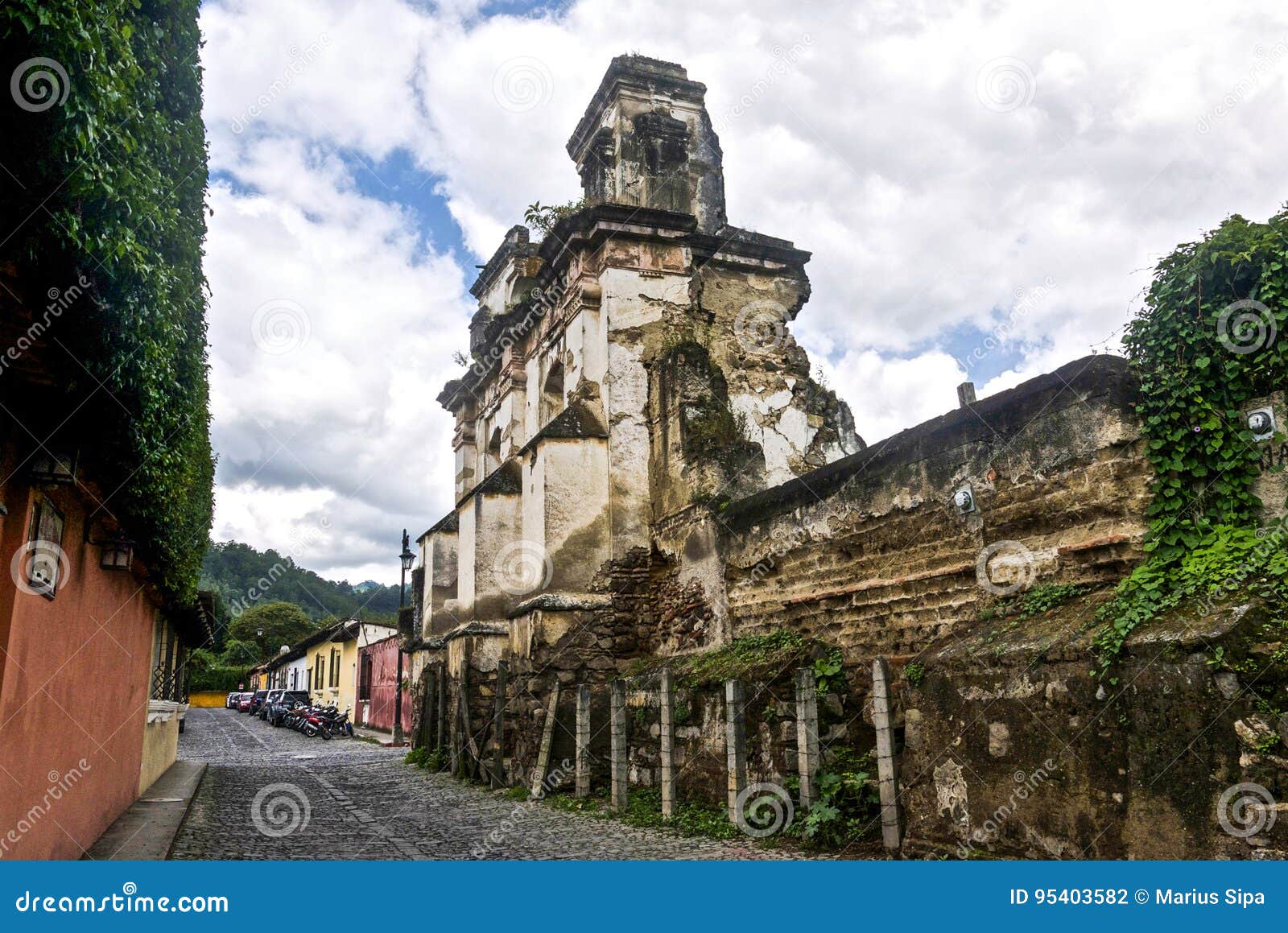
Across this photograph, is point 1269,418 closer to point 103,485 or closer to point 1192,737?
point 1192,737

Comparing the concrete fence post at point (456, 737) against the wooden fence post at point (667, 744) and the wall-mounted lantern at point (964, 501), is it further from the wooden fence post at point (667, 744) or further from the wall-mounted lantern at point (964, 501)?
the wall-mounted lantern at point (964, 501)

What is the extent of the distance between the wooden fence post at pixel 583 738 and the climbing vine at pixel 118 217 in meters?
5.51

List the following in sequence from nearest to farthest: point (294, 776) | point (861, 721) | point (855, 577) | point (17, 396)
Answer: point (17, 396)
point (861, 721)
point (855, 577)
point (294, 776)

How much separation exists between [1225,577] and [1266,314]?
5.21 ft

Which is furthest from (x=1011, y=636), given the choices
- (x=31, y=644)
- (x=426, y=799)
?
(x=426, y=799)

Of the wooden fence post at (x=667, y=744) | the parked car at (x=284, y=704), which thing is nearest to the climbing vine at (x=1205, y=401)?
the wooden fence post at (x=667, y=744)

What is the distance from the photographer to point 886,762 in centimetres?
680

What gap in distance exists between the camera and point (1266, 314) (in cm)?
553

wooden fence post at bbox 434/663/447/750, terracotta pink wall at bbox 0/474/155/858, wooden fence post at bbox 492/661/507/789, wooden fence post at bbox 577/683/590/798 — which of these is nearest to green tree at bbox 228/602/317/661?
wooden fence post at bbox 434/663/447/750

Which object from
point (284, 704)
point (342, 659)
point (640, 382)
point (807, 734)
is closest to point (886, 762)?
point (807, 734)

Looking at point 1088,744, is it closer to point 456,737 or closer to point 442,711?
point 456,737

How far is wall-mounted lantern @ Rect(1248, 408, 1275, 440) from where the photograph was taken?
5.48 metres

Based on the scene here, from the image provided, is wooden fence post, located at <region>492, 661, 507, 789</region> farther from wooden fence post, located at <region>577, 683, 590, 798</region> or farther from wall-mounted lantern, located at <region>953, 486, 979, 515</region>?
wall-mounted lantern, located at <region>953, 486, 979, 515</region>

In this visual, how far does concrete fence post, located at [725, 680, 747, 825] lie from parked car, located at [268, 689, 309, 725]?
2768cm
